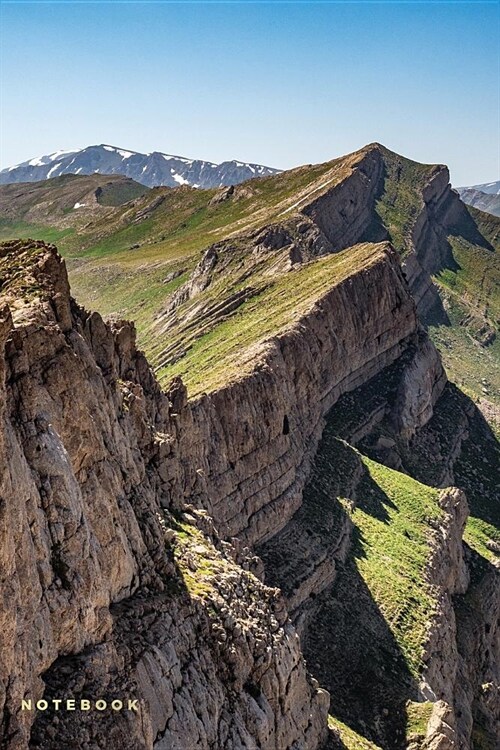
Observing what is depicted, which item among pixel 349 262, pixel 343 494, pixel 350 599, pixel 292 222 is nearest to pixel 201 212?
pixel 292 222

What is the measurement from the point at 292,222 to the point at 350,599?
3101 inches

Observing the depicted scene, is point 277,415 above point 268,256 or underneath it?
underneath

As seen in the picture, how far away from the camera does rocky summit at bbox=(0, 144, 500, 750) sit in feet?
63.8

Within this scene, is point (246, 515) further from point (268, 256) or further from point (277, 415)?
point (268, 256)

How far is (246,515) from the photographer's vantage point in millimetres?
45625

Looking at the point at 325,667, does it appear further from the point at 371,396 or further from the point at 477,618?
the point at 371,396

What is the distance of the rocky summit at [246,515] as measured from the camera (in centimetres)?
1944

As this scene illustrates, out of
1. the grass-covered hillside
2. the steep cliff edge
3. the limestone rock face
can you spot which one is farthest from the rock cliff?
the grass-covered hillside

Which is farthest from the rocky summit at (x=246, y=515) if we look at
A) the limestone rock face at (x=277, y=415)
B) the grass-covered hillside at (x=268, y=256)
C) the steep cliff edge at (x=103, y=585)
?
the grass-covered hillside at (x=268, y=256)

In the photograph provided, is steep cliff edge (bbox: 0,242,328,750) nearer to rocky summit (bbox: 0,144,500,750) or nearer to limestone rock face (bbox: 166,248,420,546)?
rocky summit (bbox: 0,144,500,750)

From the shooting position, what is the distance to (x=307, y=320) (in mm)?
65188

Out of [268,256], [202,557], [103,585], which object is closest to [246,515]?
[202,557]

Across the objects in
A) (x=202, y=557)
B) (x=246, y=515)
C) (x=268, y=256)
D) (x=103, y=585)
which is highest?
(x=268, y=256)

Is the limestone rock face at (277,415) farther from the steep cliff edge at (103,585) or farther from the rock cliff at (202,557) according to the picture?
the steep cliff edge at (103,585)
